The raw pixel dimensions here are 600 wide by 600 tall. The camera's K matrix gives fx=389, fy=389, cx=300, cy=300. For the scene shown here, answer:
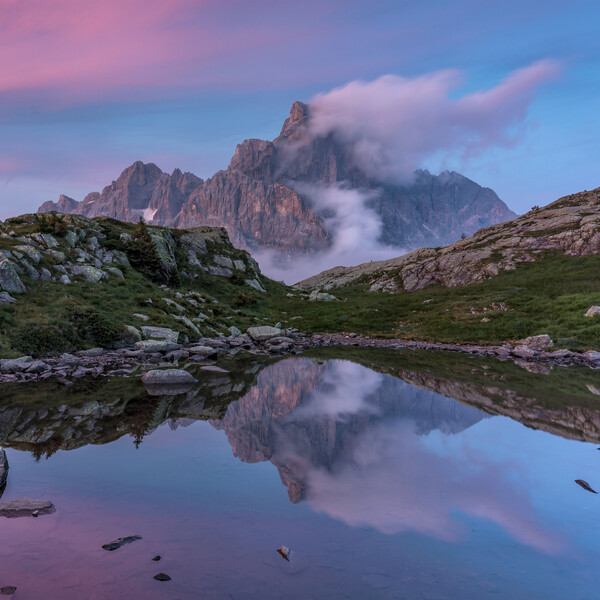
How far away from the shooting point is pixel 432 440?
1481 centimetres

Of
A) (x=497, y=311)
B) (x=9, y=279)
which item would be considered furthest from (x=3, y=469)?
(x=497, y=311)

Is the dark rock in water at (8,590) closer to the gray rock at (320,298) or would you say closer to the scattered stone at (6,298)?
the scattered stone at (6,298)

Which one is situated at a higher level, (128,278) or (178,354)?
(128,278)

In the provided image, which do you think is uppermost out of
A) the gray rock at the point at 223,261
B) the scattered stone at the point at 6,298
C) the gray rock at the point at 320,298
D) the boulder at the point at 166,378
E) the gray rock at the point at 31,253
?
the gray rock at the point at 223,261

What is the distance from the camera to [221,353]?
3641 centimetres

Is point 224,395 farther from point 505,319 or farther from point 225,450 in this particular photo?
point 505,319

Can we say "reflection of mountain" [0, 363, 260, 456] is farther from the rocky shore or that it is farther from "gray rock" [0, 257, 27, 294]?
"gray rock" [0, 257, 27, 294]

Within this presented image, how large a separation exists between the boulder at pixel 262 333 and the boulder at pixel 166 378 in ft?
71.8

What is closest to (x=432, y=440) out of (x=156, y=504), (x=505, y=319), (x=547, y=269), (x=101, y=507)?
(x=156, y=504)

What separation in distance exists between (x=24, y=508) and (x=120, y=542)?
9.57 feet

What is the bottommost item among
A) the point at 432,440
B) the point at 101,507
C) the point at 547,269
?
the point at 432,440

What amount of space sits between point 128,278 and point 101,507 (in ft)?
138

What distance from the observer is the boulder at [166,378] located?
22.8 meters

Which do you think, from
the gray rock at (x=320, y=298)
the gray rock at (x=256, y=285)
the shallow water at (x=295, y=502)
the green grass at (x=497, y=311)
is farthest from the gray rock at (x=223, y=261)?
the shallow water at (x=295, y=502)
